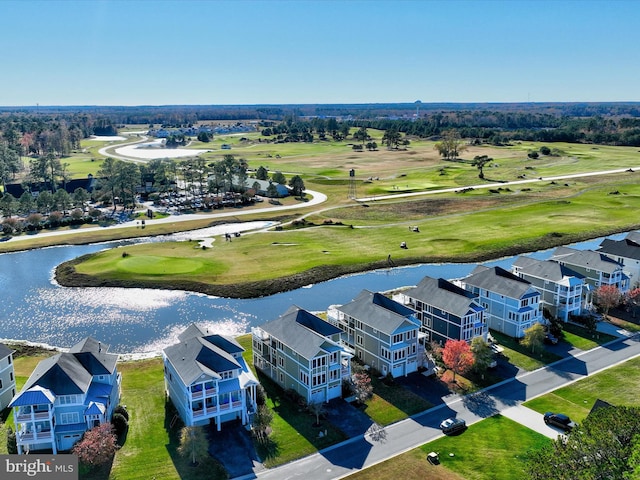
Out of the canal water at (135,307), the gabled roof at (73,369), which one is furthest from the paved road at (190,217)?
the gabled roof at (73,369)

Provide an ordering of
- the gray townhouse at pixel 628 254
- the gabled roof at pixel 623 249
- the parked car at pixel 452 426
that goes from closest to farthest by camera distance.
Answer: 1. the parked car at pixel 452 426
2. the gray townhouse at pixel 628 254
3. the gabled roof at pixel 623 249

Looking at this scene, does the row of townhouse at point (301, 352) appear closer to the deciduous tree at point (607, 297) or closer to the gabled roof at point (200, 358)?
the gabled roof at point (200, 358)

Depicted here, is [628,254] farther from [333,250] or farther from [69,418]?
[69,418]

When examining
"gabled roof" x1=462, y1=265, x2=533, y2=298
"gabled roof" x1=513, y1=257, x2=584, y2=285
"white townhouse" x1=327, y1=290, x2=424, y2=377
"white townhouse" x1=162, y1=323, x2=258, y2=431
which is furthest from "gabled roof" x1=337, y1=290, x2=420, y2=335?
"gabled roof" x1=513, y1=257, x2=584, y2=285

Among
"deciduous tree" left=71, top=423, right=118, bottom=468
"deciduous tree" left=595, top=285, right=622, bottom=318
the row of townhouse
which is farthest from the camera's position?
"deciduous tree" left=595, top=285, right=622, bottom=318

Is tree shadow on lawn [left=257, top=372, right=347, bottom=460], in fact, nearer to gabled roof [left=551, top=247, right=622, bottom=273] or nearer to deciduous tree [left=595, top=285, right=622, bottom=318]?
deciduous tree [left=595, top=285, right=622, bottom=318]

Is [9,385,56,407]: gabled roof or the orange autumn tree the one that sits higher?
[9,385,56,407]: gabled roof

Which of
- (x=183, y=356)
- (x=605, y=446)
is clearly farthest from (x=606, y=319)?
(x=183, y=356)
